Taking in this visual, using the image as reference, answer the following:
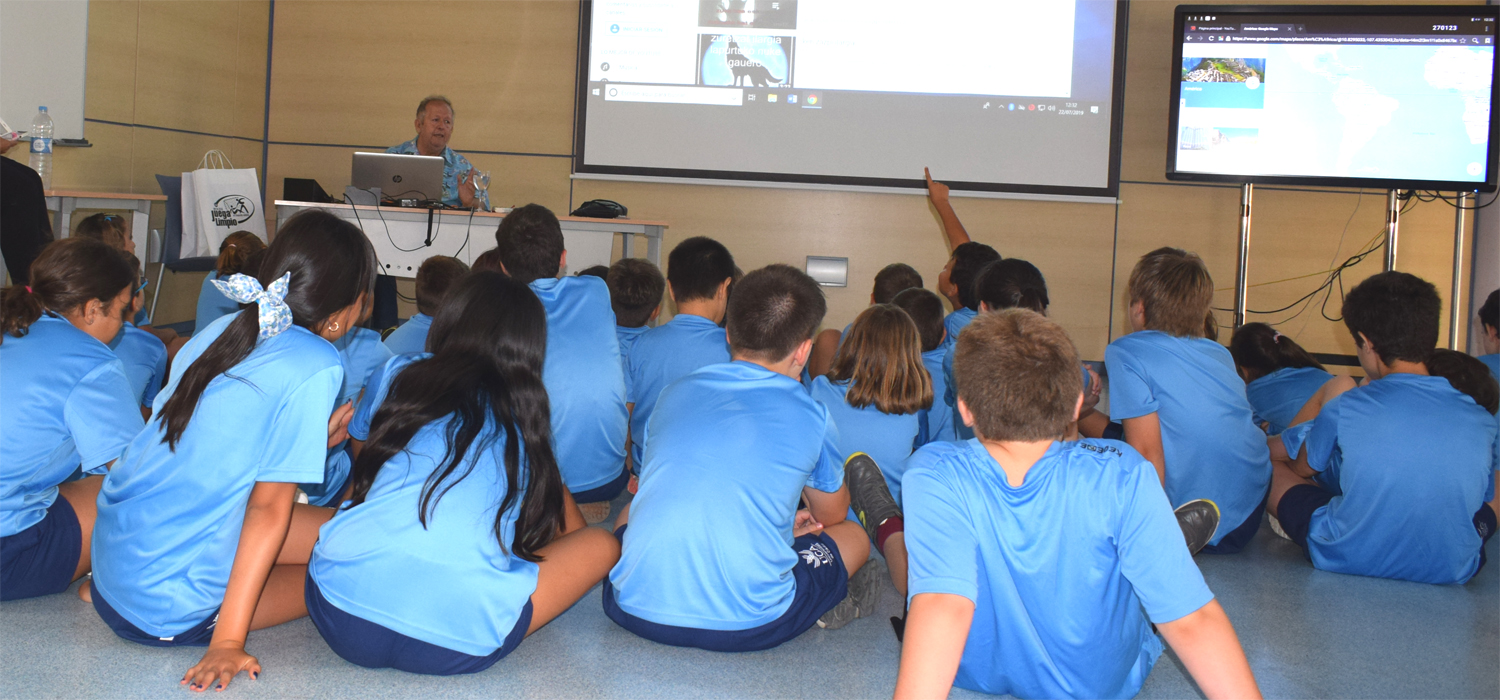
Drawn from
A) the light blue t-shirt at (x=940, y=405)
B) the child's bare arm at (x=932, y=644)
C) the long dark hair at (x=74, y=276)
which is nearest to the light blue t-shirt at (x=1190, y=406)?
the light blue t-shirt at (x=940, y=405)

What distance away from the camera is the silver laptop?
15.7 ft

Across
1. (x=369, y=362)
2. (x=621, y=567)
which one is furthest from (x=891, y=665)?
(x=369, y=362)

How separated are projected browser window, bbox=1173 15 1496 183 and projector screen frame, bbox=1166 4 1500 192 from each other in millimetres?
27

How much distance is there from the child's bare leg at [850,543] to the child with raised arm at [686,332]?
29.9 inches

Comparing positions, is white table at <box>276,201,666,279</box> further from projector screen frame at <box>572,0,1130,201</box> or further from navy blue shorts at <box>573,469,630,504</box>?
navy blue shorts at <box>573,469,630,504</box>

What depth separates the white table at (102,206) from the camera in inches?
167

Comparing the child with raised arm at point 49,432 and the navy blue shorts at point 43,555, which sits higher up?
the child with raised arm at point 49,432

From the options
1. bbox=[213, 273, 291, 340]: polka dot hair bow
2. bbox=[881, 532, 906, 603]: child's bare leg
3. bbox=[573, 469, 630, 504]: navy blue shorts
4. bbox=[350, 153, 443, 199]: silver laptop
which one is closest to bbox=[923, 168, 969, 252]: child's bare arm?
bbox=[350, 153, 443, 199]: silver laptop

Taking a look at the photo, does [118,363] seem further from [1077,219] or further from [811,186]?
[1077,219]

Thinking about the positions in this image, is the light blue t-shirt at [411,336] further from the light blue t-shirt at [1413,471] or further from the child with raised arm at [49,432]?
the light blue t-shirt at [1413,471]

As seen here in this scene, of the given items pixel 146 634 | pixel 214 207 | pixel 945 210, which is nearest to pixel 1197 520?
pixel 146 634

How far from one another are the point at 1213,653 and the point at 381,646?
127 centimetres

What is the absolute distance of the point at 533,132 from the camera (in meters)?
5.86

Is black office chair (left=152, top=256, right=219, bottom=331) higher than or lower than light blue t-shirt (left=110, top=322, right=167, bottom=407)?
higher
